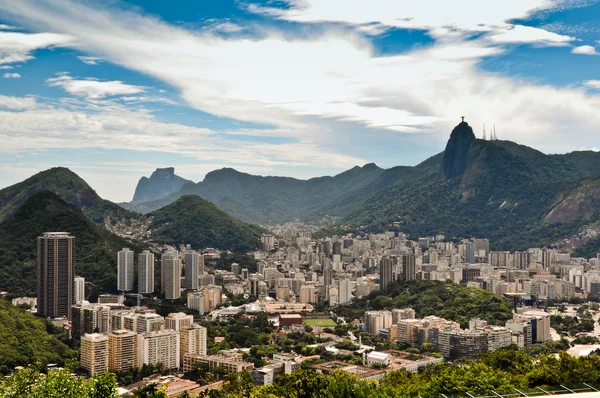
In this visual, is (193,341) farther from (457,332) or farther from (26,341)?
(457,332)

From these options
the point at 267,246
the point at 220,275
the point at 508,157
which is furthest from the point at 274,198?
the point at 220,275

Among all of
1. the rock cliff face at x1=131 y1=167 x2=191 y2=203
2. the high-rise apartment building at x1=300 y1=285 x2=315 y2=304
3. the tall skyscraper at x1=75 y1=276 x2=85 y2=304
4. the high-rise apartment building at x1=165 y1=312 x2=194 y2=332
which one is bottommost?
the high-rise apartment building at x1=300 y1=285 x2=315 y2=304

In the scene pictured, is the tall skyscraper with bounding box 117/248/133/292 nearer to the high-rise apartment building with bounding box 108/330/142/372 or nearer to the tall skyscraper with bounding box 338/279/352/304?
the tall skyscraper with bounding box 338/279/352/304

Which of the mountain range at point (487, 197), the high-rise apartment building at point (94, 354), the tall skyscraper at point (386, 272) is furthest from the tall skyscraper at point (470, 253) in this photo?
the high-rise apartment building at point (94, 354)

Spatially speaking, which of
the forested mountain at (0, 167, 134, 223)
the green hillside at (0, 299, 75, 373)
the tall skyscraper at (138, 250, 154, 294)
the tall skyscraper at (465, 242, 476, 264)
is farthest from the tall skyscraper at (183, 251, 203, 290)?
the tall skyscraper at (465, 242, 476, 264)

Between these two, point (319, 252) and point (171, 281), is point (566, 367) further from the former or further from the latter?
point (319, 252)

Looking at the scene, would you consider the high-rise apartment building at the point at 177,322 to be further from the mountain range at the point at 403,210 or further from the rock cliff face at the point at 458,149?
the rock cliff face at the point at 458,149
